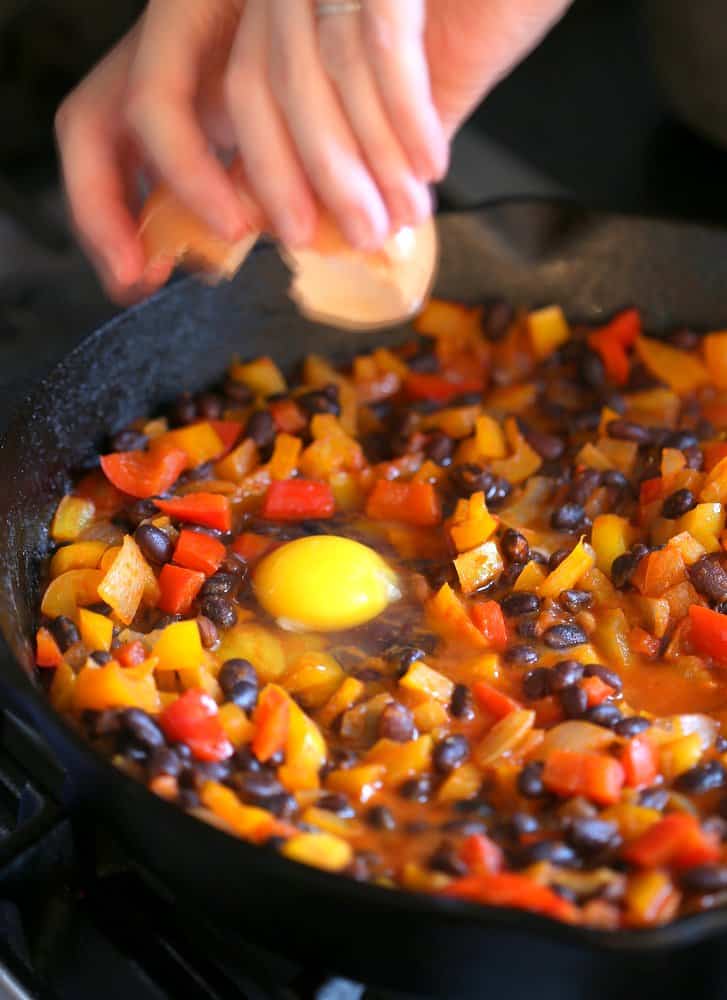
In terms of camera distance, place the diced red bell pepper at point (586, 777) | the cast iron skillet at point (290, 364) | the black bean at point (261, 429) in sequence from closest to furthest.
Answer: the cast iron skillet at point (290, 364)
the diced red bell pepper at point (586, 777)
the black bean at point (261, 429)

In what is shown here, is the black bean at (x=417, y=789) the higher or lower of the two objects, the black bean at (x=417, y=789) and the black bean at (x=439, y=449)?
the higher

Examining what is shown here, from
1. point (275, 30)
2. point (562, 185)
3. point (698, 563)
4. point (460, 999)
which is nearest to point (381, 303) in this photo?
point (275, 30)

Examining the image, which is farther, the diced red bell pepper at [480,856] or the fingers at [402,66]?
the diced red bell pepper at [480,856]

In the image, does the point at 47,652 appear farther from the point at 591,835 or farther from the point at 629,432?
the point at 629,432

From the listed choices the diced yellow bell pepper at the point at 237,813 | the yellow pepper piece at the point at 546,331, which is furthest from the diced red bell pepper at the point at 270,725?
the yellow pepper piece at the point at 546,331

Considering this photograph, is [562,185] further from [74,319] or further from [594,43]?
[74,319]

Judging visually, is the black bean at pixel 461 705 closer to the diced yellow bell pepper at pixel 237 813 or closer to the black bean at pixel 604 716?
the black bean at pixel 604 716
